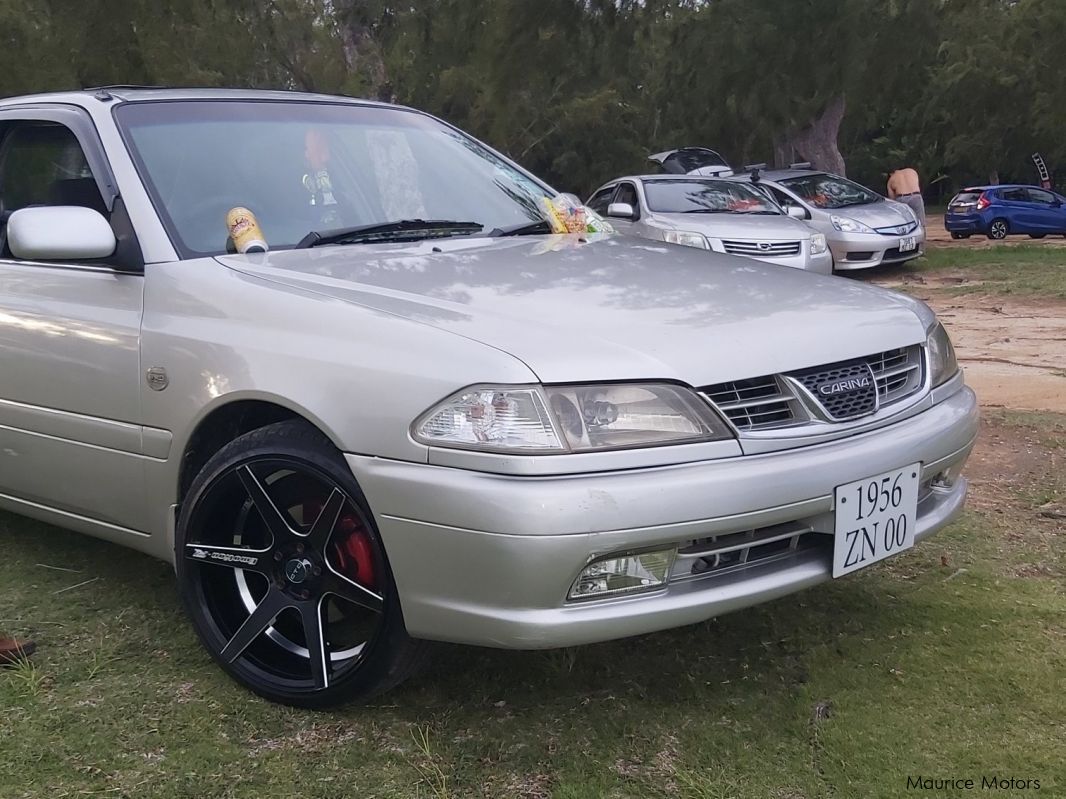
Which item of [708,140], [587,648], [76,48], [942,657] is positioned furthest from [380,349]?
[708,140]

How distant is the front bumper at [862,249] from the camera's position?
12367 mm

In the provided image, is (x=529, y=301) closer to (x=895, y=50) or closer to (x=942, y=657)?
(x=942, y=657)

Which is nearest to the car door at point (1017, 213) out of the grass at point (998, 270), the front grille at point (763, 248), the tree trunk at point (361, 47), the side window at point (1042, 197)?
the side window at point (1042, 197)

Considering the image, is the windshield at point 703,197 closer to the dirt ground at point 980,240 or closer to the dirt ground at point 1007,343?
the dirt ground at point 1007,343

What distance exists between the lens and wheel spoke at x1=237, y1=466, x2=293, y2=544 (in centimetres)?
246

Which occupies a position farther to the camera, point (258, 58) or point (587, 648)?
point (258, 58)

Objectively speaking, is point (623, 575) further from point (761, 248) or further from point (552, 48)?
point (552, 48)

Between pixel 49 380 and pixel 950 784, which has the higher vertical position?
pixel 49 380

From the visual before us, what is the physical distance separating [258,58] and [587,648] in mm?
19906

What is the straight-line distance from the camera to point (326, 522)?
7.81 ft

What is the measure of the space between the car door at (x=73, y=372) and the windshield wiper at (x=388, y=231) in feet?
1.64

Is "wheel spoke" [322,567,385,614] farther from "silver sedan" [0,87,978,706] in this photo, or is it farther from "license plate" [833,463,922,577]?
"license plate" [833,463,922,577]

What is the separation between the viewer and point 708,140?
95.1 ft

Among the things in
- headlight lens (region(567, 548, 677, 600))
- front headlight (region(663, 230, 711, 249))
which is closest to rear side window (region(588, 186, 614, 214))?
front headlight (region(663, 230, 711, 249))
